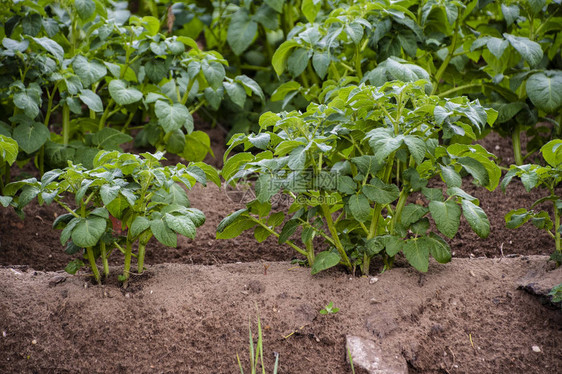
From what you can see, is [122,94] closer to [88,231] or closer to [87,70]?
[87,70]

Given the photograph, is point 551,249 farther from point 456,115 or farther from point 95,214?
point 95,214

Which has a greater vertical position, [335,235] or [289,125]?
[289,125]

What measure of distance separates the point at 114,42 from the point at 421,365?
2166 mm

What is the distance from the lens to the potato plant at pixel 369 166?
2020 millimetres

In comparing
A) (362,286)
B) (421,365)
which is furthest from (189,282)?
(421,365)

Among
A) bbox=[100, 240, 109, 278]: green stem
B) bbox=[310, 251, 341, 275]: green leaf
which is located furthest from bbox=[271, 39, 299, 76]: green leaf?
bbox=[100, 240, 109, 278]: green stem

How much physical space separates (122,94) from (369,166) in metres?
1.31

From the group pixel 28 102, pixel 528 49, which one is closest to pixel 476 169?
pixel 528 49

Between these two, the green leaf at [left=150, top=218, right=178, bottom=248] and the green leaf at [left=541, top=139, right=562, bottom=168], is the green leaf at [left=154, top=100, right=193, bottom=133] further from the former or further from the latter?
the green leaf at [left=541, top=139, right=562, bottom=168]

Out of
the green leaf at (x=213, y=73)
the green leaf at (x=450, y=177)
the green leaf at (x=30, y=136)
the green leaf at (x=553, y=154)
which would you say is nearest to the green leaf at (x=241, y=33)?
the green leaf at (x=213, y=73)

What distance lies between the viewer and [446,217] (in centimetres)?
209

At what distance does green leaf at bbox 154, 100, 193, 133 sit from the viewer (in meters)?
2.78

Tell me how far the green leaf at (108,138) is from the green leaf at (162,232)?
941 millimetres

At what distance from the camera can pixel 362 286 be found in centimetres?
224
